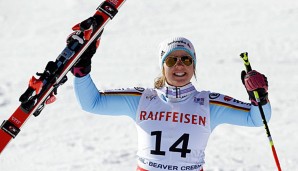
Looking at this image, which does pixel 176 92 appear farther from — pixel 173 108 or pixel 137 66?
pixel 137 66

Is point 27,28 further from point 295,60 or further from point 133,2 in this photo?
point 295,60

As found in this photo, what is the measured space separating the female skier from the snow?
332 cm

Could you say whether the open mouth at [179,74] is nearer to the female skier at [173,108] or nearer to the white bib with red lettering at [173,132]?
the female skier at [173,108]

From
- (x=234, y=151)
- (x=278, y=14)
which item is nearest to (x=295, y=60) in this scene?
(x=278, y=14)

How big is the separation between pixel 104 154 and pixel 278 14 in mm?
8267

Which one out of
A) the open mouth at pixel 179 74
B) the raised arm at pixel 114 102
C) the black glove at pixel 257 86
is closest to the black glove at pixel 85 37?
the raised arm at pixel 114 102

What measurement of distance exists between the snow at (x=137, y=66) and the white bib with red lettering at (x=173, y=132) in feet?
11.0

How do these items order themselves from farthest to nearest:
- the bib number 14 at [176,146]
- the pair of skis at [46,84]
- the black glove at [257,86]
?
1. the pair of skis at [46,84]
2. the bib number 14 at [176,146]
3. the black glove at [257,86]

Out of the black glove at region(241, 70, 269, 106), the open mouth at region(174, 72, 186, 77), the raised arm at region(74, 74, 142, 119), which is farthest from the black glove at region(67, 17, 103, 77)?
the black glove at region(241, 70, 269, 106)

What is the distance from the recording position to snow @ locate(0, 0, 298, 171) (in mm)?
7867

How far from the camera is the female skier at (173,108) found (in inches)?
151

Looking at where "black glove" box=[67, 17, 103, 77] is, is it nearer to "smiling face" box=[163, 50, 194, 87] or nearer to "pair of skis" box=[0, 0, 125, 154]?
"pair of skis" box=[0, 0, 125, 154]

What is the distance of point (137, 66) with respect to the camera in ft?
40.1

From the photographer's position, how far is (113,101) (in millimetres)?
4023
